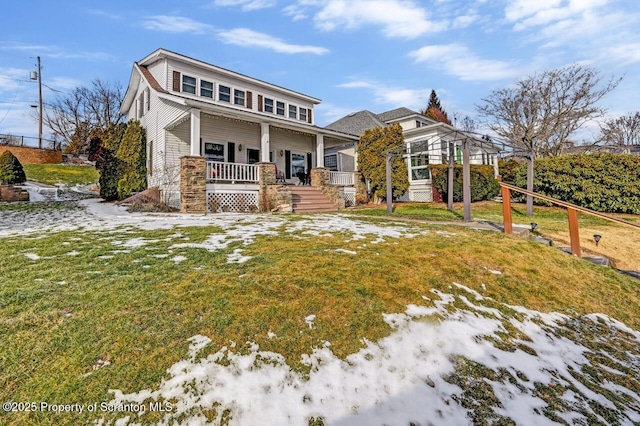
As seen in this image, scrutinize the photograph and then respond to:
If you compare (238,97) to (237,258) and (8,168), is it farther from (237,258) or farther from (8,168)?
(237,258)

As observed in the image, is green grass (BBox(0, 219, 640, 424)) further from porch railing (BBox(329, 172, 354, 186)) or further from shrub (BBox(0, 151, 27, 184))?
shrub (BBox(0, 151, 27, 184))

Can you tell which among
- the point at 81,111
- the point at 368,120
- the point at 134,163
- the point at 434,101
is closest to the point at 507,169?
the point at 368,120

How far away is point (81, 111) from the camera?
32625 mm

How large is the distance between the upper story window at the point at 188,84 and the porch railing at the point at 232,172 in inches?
191

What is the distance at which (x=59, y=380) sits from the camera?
177 cm

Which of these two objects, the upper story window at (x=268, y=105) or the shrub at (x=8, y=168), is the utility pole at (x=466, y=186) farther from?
the shrub at (x=8, y=168)

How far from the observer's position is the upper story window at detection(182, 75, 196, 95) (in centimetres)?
1373

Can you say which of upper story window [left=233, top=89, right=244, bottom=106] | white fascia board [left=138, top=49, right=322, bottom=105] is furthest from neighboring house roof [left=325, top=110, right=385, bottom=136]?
upper story window [left=233, top=89, right=244, bottom=106]

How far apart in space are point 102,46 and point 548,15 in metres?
23.0

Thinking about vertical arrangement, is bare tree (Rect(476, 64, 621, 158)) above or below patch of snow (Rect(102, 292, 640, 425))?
above

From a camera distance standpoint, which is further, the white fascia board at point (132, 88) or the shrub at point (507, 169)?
the shrub at point (507, 169)

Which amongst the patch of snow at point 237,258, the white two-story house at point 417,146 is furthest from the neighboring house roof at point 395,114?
the patch of snow at point 237,258

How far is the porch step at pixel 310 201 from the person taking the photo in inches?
483

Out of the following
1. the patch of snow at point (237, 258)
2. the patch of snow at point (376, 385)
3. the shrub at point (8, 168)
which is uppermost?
the shrub at point (8, 168)
